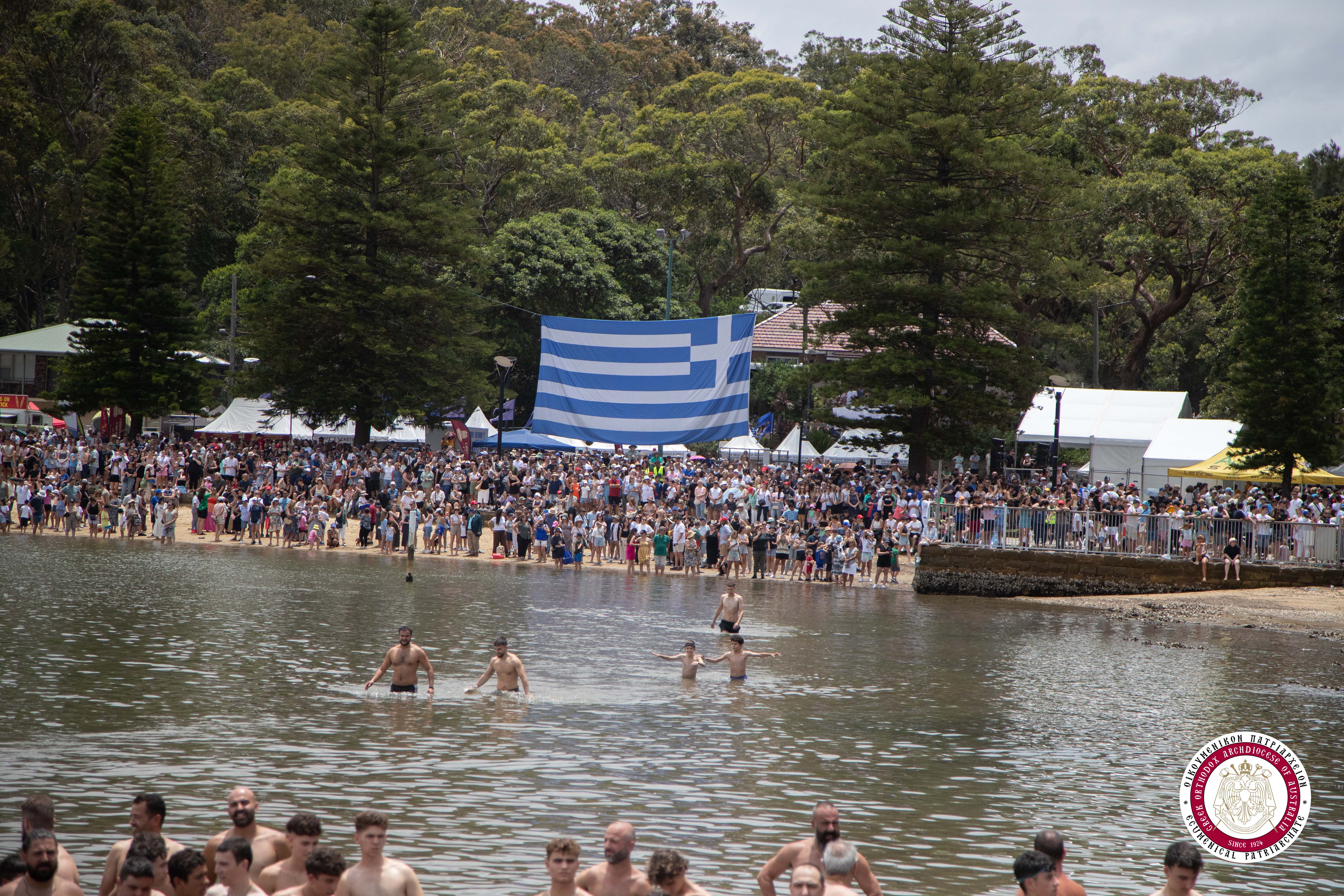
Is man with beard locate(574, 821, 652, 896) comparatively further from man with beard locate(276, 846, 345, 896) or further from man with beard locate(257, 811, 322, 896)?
man with beard locate(257, 811, 322, 896)

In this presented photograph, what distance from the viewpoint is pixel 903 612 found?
1149 inches

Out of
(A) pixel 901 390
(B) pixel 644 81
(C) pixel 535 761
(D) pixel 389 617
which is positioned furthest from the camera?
(B) pixel 644 81

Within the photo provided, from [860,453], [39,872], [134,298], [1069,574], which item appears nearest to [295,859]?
[39,872]

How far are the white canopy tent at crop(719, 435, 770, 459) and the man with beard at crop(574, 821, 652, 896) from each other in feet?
126

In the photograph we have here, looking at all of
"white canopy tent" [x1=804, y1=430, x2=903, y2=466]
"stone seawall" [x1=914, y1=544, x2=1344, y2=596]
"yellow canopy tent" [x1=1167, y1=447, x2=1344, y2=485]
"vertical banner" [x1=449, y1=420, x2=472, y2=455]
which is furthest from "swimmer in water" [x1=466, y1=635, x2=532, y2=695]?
"vertical banner" [x1=449, y1=420, x2=472, y2=455]

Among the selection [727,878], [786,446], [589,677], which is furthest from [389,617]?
[786,446]

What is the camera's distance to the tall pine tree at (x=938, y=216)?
38.0m

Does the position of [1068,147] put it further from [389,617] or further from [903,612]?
[389,617]

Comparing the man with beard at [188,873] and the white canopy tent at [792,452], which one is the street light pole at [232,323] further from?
the man with beard at [188,873]

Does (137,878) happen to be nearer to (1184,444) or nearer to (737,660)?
(737,660)

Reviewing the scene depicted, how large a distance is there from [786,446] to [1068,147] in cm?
2227

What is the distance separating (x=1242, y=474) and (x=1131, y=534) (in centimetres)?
724

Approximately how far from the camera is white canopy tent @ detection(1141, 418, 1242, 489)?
40094mm

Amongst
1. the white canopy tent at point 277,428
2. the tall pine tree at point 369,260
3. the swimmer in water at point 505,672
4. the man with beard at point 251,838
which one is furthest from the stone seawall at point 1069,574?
the man with beard at point 251,838
